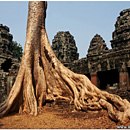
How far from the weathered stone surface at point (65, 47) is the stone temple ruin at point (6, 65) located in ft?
16.0

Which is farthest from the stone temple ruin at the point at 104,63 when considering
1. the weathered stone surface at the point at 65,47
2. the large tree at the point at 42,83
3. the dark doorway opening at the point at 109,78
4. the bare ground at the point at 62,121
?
the bare ground at the point at 62,121

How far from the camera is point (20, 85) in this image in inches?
193

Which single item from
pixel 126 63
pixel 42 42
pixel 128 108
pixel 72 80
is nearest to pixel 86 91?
pixel 72 80

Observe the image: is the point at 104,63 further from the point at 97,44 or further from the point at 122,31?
the point at 97,44

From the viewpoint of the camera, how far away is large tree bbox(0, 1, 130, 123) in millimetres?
4422

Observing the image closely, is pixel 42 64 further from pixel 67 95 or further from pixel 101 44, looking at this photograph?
pixel 101 44

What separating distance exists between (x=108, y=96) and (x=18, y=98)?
281 cm

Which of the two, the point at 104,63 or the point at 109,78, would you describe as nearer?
the point at 104,63

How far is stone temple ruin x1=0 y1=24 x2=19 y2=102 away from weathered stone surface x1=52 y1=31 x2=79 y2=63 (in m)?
4.87

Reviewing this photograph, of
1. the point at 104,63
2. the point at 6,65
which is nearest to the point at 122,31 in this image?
the point at 104,63

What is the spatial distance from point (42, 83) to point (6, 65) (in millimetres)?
10281

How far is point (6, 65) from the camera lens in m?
14.4

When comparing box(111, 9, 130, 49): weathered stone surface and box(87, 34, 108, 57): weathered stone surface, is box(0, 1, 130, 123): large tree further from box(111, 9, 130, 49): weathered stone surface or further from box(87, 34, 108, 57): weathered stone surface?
box(87, 34, 108, 57): weathered stone surface

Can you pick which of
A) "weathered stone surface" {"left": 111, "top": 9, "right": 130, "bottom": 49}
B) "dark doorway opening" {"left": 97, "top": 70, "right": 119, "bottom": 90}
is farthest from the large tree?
"weathered stone surface" {"left": 111, "top": 9, "right": 130, "bottom": 49}
